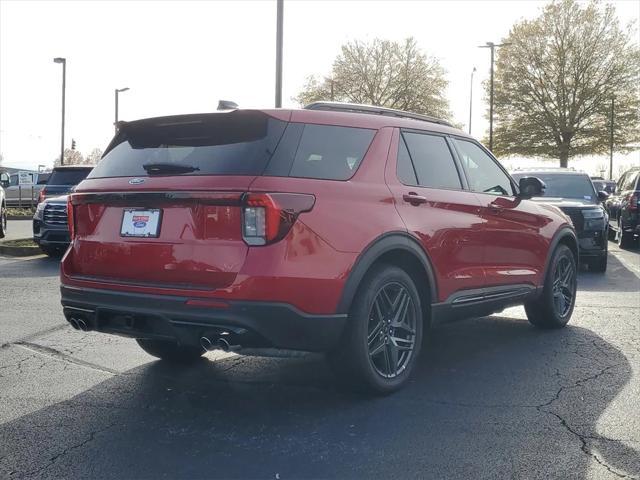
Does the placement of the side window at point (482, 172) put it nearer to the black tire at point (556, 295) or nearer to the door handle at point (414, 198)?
the door handle at point (414, 198)

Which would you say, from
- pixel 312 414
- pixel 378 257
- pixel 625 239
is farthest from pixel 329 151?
pixel 625 239

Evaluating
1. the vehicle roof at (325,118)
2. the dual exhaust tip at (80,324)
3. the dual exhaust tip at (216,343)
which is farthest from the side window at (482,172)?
the dual exhaust tip at (80,324)

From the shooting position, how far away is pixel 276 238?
3.87 m

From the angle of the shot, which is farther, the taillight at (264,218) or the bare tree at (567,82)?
the bare tree at (567,82)

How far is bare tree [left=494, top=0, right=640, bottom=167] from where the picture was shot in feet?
136

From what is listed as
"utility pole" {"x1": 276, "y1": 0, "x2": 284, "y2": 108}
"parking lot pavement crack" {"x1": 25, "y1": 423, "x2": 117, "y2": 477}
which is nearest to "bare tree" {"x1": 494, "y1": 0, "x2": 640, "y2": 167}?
"utility pole" {"x1": 276, "y1": 0, "x2": 284, "y2": 108}

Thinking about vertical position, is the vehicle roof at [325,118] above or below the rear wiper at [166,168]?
above

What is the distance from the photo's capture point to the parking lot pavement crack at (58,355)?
17.2 feet

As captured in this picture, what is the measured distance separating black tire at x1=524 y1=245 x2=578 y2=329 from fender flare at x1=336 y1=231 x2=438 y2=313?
214cm

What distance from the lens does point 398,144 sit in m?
4.88

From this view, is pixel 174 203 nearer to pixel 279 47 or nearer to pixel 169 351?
pixel 169 351

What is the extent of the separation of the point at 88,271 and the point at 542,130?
41503mm

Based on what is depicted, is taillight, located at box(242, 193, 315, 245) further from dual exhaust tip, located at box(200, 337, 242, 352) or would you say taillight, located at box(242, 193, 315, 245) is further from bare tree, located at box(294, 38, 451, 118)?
bare tree, located at box(294, 38, 451, 118)

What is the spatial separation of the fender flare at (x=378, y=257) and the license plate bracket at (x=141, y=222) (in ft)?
3.58
